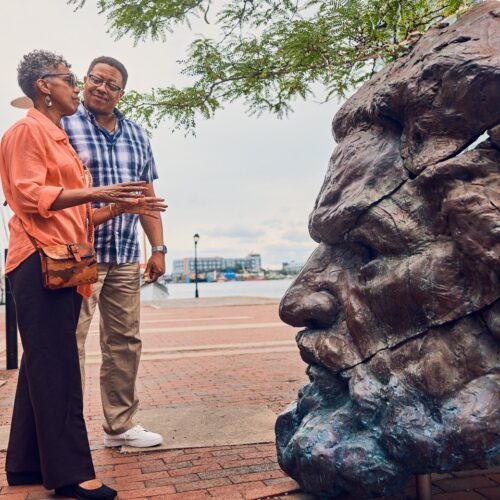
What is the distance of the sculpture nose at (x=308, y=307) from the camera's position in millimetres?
3053

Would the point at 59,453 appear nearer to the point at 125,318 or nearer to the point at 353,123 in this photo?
the point at 125,318

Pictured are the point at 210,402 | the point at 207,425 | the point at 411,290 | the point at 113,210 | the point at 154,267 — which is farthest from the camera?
the point at 210,402

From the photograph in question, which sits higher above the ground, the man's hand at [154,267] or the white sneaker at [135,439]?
the man's hand at [154,267]

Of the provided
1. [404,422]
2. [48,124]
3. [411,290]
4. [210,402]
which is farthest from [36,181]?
[210,402]

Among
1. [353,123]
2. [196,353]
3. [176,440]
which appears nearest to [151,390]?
[176,440]

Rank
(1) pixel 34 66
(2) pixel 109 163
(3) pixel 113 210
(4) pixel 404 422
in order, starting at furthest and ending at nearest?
(2) pixel 109 163, (3) pixel 113 210, (1) pixel 34 66, (4) pixel 404 422

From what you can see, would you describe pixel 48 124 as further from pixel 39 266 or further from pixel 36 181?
pixel 39 266

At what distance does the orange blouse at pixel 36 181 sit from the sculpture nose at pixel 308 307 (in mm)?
1184

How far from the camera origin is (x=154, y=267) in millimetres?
4285

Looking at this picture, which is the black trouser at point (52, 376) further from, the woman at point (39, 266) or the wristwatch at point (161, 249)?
the wristwatch at point (161, 249)

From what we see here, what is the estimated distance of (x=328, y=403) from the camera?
2986 millimetres

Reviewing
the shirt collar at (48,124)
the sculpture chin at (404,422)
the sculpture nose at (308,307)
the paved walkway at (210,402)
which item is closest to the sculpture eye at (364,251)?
the sculpture nose at (308,307)

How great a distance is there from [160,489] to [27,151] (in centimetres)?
188

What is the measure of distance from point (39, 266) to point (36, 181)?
16.7 inches
